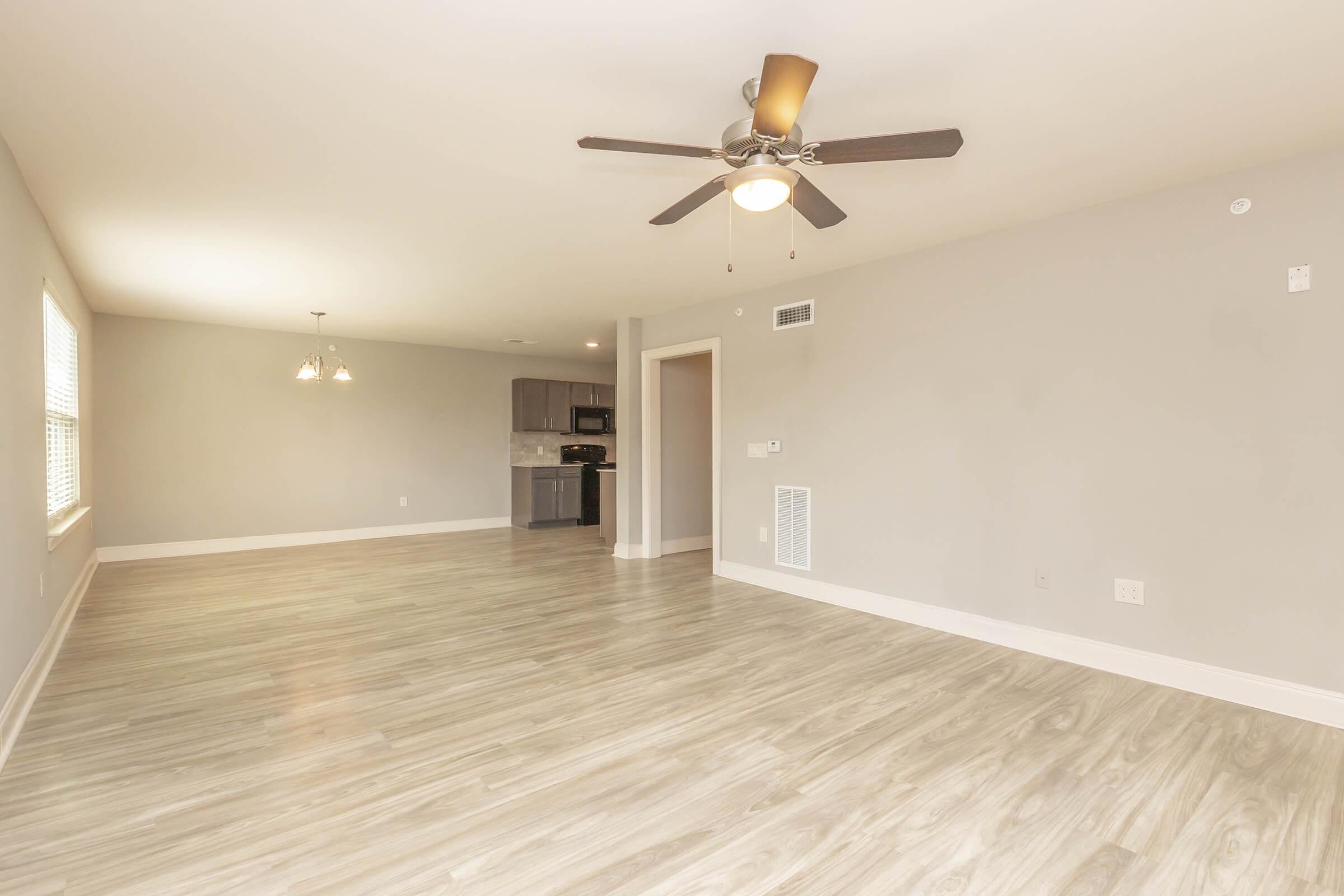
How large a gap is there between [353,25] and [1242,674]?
438cm

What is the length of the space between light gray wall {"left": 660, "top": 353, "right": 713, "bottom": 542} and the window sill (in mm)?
4469

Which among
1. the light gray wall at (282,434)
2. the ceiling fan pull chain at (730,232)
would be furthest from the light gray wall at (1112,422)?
the light gray wall at (282,434)

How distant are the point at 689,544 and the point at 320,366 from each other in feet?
14.5

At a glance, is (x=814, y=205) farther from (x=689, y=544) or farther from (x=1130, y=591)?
(x=689, y=544)

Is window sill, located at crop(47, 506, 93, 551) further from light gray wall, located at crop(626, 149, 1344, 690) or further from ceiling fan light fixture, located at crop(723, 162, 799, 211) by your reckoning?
light gray wall, located at crop(626, 149, 1344, 690)

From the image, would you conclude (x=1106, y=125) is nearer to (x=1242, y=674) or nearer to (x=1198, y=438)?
(x=1198, y=438)

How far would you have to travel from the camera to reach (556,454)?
371 inches

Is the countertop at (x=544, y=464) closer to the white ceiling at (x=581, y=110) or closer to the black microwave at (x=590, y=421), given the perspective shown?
the black microwave at (x=590, y=421)

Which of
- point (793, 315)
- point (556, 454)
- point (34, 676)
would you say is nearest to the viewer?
point (34, 676)

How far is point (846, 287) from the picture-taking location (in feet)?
15.2

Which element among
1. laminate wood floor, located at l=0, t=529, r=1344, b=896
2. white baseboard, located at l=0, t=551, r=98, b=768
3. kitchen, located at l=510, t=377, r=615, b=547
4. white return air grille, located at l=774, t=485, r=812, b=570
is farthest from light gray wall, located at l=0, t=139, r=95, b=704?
kitchen, located at l=510, t=377, r=615, b=547

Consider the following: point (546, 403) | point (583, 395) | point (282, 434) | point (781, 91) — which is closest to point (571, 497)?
point (546, 403)

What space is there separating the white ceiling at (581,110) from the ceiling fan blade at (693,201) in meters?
0.31

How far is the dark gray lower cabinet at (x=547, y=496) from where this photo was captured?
877cm
